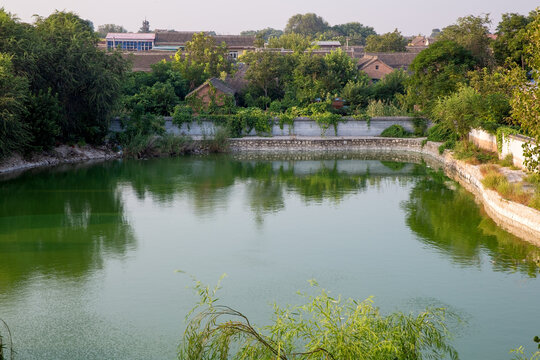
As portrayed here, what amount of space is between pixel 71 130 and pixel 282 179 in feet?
36.4

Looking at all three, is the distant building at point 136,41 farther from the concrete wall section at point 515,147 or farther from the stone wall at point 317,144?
the concrete wall section at point 515,147

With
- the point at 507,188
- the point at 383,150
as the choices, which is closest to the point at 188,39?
the point at 383,150

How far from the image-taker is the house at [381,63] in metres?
55.7

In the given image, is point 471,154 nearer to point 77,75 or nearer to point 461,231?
point 461,231

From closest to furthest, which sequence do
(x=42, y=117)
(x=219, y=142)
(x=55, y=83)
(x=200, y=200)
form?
(x=200, y=200)
(x=42, y=117)
(x=55, y=83)
(x=219, y=142)

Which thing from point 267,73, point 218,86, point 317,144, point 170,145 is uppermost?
point 267,73

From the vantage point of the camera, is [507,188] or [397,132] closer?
[507,188]

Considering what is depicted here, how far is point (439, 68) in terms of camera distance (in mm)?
33250

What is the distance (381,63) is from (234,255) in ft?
144

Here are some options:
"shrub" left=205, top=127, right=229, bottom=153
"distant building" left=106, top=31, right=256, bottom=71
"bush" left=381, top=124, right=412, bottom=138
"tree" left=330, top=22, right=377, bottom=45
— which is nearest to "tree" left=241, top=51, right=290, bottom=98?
"shrub" left=205, top=127, right=229, bottom=153

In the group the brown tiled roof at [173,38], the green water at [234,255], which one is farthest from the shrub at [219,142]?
the brown tiled roof at [173,38]

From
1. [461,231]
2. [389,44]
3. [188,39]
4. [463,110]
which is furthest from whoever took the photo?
[188,39]

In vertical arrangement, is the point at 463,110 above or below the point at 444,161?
above

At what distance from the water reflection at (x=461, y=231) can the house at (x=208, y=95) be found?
15.9 m
